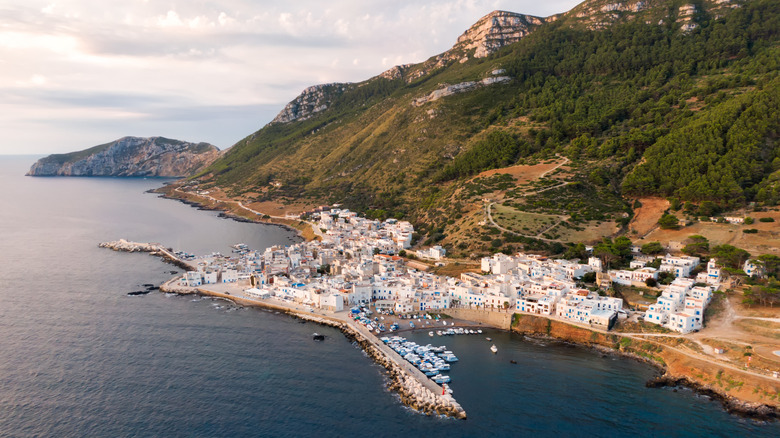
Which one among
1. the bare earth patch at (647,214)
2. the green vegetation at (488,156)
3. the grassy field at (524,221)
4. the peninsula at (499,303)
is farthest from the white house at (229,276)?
the bare earth patch at (647,214)

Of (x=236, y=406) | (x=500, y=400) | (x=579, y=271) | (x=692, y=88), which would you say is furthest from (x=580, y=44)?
(x=236, y=406)

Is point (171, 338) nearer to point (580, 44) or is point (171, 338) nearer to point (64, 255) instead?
point (64, 255)

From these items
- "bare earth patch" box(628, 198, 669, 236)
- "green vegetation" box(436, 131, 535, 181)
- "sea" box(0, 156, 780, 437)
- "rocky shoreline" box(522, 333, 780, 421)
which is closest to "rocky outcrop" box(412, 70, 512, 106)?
"green vegetation" box(436, 131, 535, 181)

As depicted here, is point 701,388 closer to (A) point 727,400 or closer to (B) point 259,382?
(A) point 727,400

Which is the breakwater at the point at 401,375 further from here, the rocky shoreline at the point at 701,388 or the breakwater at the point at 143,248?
the breakwater at the point at 143,248

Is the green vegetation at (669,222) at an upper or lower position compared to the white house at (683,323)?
upper

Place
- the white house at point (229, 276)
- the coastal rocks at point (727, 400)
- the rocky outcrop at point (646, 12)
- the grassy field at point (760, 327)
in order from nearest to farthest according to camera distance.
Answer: the coastal rocks at point (727, 400)
the grassy field at point (760, 327)
the white house at point (229, 276)
the rocky outcrop at point (646, 12)
